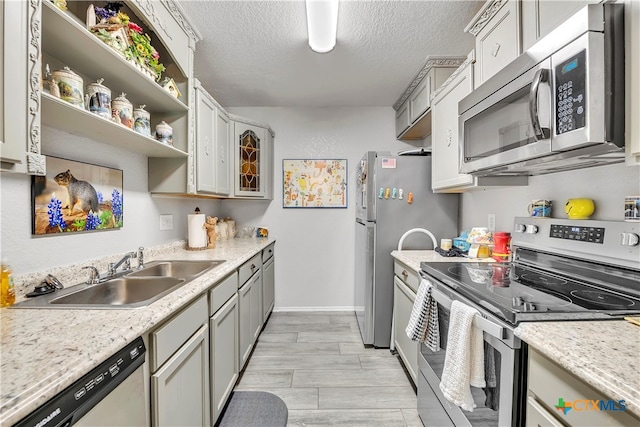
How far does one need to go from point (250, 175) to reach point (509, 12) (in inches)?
95.0

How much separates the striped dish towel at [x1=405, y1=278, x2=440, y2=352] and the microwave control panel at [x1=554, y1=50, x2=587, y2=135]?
0.88m

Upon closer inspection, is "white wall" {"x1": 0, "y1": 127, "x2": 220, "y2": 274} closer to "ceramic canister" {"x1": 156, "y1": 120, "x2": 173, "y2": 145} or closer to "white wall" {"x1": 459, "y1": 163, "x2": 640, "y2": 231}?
"ceramic canister" {"x1": 156, "y1": 120, "x2": 173, "y2": 145}

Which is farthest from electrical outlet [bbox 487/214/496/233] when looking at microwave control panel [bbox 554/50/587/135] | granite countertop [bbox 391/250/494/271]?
microwave control panel [bbox 554/50/587/135]

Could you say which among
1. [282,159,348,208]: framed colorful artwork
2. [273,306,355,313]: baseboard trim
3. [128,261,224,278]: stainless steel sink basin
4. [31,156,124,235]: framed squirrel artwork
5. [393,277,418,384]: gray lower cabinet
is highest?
[282,159,348,208]: framed colorful artwork

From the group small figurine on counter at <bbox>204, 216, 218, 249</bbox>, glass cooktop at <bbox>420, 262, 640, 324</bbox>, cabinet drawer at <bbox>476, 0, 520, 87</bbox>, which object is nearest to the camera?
glass cooktop at <bbox>420, 262, 640, 324</bbox>

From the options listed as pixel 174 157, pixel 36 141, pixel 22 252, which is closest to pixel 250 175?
pixel 174 157

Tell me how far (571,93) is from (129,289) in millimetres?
2058

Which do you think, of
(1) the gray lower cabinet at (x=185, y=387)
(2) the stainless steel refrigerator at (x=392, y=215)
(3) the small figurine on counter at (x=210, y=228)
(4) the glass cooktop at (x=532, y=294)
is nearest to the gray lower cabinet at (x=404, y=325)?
(2) the stainless steel refrigerator at (x=392, y=215)

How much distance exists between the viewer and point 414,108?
2.75 metres

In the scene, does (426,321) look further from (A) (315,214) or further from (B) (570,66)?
(A) (315,214)

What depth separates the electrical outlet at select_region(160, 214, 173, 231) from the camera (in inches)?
86.0

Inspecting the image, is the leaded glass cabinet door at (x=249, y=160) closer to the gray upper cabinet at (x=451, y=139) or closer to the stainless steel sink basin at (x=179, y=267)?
the stainless steel sink basin at (x=179, y=267)

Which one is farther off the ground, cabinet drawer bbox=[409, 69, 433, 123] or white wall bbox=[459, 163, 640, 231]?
cabinet drawer bbox=[409, 69, 433, 123]

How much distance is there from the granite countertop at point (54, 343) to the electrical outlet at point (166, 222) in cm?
123
